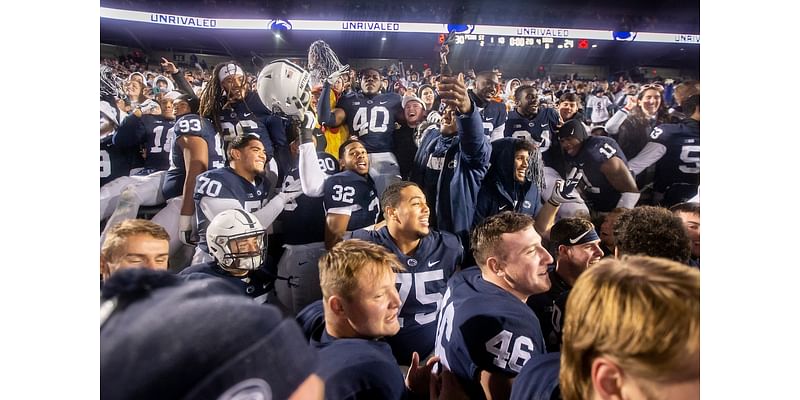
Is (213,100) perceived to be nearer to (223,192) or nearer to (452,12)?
(223,192)

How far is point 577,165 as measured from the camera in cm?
165

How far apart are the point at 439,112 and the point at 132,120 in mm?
1045

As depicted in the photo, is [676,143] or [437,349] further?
[676,143]

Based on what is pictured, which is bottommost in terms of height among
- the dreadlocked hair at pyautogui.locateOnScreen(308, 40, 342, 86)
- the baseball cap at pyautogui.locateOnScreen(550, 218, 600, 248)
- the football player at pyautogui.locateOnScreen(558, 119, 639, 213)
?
the baseball cap at pyautogui.locateOnScreen(550, 218, 600, 248)

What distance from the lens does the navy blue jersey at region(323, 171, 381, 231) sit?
1554 millimetres

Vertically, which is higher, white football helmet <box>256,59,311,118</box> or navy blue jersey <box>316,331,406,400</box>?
white football helmet <box>256,59,311,118</box>

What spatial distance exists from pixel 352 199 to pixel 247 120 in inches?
17.8

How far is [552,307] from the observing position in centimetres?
158

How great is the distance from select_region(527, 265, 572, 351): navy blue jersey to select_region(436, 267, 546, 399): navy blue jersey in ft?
0.14

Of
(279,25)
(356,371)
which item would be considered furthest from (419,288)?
(279,25)

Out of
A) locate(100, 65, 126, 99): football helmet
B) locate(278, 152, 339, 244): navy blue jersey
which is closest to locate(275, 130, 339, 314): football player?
locate(278, 152, 339, 244): navy blue jersey

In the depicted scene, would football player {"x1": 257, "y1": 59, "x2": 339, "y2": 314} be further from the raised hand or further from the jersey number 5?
the raised hand
